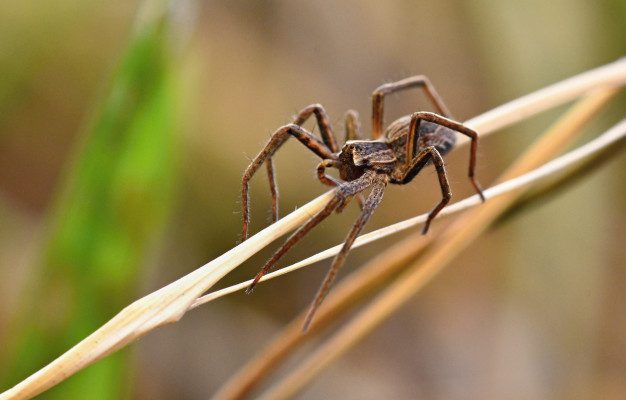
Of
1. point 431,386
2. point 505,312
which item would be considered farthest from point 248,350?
point 505,312

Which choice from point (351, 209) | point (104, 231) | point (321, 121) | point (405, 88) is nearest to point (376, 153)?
point (321, 121)

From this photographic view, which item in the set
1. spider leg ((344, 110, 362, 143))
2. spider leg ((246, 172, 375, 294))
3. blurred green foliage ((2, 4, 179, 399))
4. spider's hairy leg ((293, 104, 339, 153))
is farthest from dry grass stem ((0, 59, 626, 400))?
spider leg ((344, 110, 362, 143))

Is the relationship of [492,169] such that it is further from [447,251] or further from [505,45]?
[447,251]

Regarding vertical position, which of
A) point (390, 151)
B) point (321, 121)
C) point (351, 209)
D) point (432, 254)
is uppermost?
point (321, 121)

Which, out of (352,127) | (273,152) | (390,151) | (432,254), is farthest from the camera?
(352,127)

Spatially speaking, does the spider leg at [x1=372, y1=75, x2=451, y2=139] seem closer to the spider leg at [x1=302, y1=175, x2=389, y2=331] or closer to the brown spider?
the brown spider

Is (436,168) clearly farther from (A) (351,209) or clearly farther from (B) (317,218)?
(A) (351,209)

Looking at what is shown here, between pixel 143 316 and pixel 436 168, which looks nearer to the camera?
pixel 143 316
